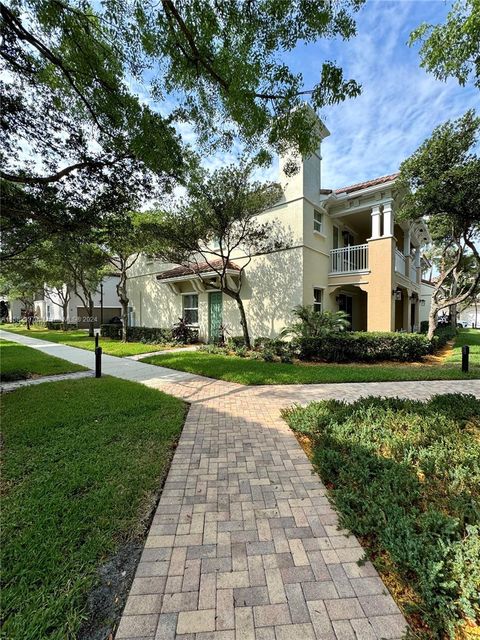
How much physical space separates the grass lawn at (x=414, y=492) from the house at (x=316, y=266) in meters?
7.72

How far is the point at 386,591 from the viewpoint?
190cm

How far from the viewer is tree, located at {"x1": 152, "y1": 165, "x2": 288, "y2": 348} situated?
32.0 feet

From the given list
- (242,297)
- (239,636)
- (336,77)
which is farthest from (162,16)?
(242,297)

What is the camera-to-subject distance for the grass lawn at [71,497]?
69.2 inches

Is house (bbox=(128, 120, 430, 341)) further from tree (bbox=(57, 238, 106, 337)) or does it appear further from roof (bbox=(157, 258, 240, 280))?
tree (bbox=(57, 238, 106, 337))

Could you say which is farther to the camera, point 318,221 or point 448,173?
point 318,221

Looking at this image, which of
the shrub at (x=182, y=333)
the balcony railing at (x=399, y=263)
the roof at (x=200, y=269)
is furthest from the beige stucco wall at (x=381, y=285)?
the shrub at (x=182, y=333)

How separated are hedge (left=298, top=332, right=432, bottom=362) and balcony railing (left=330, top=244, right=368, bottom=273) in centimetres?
403

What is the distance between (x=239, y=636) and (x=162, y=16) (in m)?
6.80

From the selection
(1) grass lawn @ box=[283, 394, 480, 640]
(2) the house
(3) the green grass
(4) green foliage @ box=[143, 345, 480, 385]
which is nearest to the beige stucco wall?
(2) the house

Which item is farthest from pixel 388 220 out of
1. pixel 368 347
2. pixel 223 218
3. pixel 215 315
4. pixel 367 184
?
pixel 215 315

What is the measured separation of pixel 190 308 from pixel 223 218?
7085 millimetres

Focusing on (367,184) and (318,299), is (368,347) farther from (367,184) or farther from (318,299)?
(367,184)

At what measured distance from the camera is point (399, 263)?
1378 centimetres
